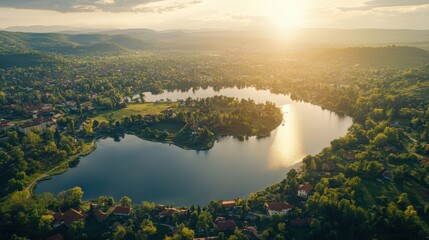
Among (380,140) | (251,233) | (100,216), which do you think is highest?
(380,140)

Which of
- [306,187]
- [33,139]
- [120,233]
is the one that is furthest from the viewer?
[33,139]

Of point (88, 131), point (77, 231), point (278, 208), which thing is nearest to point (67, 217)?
point (77, 231)

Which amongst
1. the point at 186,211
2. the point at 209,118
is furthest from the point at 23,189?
the point at 209,118

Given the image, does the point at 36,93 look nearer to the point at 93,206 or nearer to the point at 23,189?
the point at 23,189

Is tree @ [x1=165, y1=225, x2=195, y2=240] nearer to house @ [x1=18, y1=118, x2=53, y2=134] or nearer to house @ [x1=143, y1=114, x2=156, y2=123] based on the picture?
house @ [x1=143, y1=114, x2=156, y2=123]

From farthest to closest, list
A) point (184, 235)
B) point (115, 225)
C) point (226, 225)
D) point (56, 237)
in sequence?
point (115, 225) → point (226, 225) → point (56, 237) → point (184, 235)

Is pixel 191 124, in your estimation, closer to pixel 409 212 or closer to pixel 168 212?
pixel 168 212

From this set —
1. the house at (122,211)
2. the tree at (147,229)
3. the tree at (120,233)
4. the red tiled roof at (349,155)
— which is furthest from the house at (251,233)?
the red tiled roof at (349,155)
